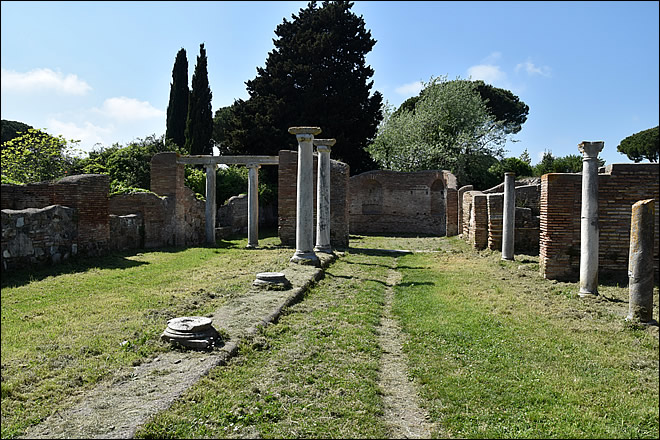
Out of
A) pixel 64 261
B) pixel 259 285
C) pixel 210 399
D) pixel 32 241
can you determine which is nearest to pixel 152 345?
pixel 210 399

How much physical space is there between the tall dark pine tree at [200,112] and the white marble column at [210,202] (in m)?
15.7

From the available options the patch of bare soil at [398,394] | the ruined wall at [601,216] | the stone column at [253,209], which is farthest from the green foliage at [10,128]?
the patch of bare soil at [398,394]

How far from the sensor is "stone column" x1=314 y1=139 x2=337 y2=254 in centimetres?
1532

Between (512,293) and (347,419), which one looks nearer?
(347,419)

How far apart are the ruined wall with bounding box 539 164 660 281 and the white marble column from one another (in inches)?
483

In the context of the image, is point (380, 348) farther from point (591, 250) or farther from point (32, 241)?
point (32, 241)

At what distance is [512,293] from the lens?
9.17 metres

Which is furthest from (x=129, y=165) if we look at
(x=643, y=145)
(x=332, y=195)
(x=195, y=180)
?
(x=643, y=145)

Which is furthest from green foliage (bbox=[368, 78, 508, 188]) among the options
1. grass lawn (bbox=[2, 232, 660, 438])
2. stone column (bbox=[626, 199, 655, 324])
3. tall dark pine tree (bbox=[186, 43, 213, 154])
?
stone column (bbox=[626, 199, 655, 324])

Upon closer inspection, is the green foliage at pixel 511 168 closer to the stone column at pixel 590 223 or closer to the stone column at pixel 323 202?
the stone column at pixel 323 202

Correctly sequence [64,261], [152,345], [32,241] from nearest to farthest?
[152,345], [32,241], [64,261]

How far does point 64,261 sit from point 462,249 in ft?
41.1

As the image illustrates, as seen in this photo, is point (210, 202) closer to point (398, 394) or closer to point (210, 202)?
point (210, 202)

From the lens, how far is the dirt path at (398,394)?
410 centimetres
